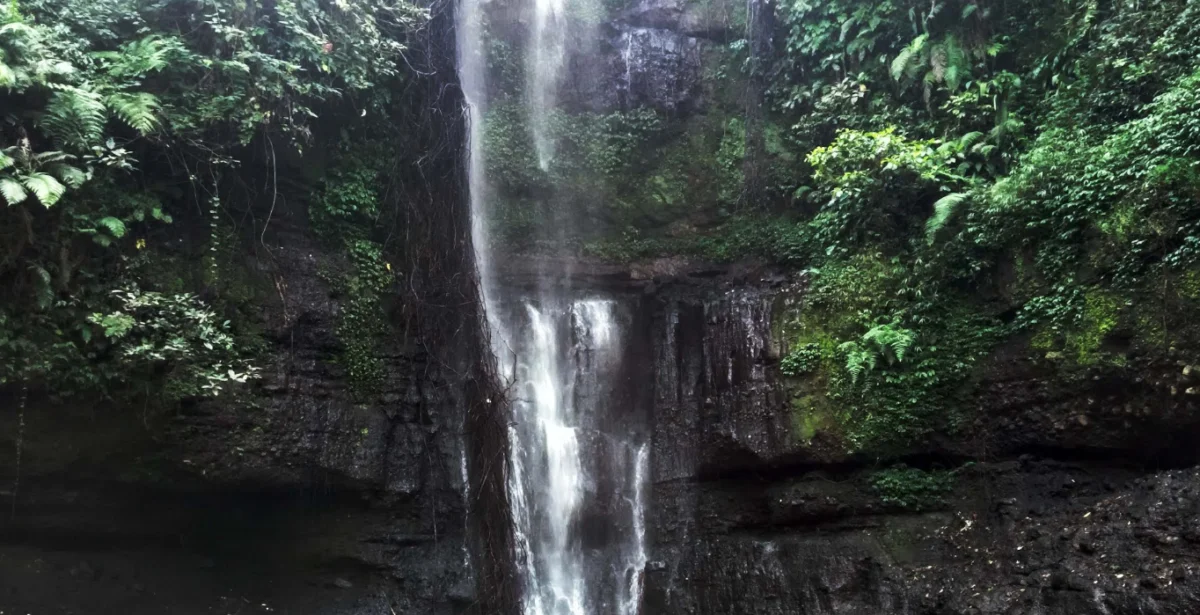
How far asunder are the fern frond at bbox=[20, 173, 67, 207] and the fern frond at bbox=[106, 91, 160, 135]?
0.99m

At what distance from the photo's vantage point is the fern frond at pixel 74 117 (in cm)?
719

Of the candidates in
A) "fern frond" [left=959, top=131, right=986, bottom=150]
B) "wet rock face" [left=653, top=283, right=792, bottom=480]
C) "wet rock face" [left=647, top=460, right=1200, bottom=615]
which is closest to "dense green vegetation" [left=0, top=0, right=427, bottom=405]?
"wet rock face" [left=653, top=283, right=792, bottom=480]

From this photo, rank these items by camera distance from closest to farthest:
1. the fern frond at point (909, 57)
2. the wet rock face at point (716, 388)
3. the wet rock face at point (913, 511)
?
the wet rock face at point (913, 511) < the fern frond at point (909, 57) < the wet rock face at point (716, 388)

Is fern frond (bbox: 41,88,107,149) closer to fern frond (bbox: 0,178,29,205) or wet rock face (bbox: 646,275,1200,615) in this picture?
fern frond (bbox: 0,178,29,205)

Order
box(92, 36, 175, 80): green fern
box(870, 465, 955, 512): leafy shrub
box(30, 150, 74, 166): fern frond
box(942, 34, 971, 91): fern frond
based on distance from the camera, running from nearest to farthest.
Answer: box(30, 150, 74, 166): fern frond → box(92, 36, 175, 80): green fern → box(870, 465, 955, 512): leafy shrub → box(942, 34, 971, 91): fern frond

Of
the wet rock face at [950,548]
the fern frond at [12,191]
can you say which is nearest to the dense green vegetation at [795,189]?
the fern frond at [12,191]

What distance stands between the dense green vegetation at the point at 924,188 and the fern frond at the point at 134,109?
5.47m

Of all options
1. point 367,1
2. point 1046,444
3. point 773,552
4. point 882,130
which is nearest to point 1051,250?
point 1046,444

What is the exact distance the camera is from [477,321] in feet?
34.3

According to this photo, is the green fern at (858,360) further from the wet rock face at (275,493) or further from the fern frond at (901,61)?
the wet rock face at (275,493)

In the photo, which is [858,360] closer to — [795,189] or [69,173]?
[795,189]

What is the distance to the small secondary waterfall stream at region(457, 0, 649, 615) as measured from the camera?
1031 centimetres

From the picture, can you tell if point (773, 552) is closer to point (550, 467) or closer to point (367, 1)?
point (550, 467)

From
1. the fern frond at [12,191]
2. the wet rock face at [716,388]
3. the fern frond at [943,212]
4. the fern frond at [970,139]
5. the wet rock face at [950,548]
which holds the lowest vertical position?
the wet rock face at [950,548]
